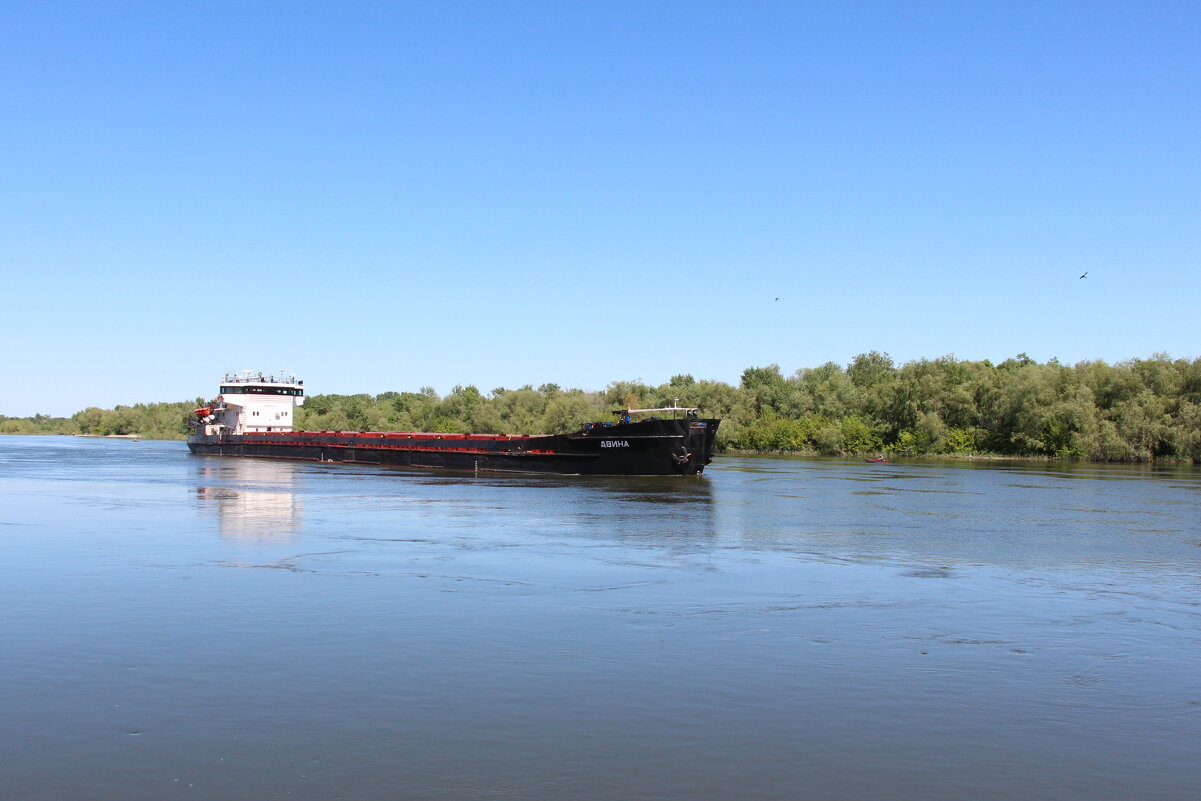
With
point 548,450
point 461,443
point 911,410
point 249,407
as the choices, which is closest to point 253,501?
point 548,450

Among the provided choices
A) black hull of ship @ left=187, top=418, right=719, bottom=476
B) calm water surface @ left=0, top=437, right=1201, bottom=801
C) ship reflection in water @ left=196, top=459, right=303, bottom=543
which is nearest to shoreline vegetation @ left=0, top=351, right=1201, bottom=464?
black hull of ship @ left=187, top=418, right=719, bottom=476

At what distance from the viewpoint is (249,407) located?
80625 mm

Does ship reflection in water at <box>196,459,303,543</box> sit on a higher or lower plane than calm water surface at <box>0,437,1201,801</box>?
higher

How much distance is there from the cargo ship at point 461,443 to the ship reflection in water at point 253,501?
778cm

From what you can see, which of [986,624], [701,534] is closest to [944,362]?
[701,534]

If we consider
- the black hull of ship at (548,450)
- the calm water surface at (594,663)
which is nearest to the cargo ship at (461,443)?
the black hull of ship at (548,450)

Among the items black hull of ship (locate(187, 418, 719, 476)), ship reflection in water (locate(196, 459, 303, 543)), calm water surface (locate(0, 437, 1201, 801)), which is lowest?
calm water surface (locate(0, 437, 1201, 801))

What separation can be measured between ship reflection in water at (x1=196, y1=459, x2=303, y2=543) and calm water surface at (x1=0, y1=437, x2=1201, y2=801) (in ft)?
1.71

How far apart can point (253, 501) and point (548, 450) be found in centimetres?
1974

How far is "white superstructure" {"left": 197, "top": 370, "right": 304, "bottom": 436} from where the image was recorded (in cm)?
8038

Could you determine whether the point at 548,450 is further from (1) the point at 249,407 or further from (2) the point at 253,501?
(1) the point at 249,407

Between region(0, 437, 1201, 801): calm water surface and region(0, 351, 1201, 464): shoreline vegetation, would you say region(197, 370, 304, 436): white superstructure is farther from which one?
region(0, 437, 1201, 801): calm water surface

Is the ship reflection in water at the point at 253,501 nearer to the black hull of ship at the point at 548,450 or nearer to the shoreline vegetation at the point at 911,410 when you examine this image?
the black hull of ship at the point at 548,450

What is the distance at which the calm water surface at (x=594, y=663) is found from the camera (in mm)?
8508
